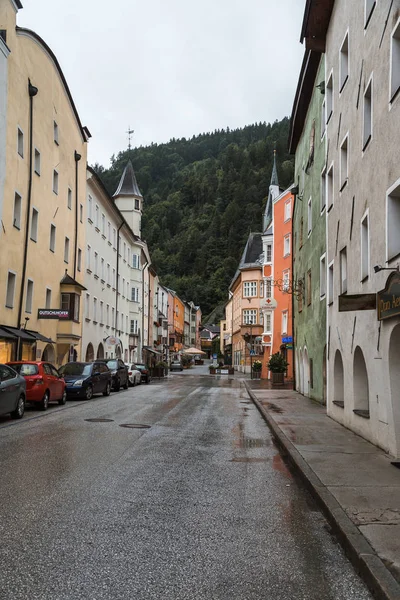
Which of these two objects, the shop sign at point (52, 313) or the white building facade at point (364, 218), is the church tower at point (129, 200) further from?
the white building facade at point (364, 218)

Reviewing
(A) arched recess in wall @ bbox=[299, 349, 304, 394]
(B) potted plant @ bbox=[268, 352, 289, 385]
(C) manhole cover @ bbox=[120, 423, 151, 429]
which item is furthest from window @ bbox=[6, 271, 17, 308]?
(B) potted plant @ bbox=[268, 352, 289, 385]

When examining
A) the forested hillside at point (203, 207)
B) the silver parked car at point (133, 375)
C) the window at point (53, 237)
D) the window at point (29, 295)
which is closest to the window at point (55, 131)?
the window at point (53, 237)

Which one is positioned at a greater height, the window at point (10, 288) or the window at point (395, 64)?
the window at point (395, 64)

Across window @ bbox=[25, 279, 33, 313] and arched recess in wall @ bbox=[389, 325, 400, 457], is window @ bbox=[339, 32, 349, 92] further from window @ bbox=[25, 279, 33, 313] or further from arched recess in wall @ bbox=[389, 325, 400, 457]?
window @ bbox=[25, 279, 33, 313]

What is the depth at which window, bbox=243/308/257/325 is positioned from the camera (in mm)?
69188

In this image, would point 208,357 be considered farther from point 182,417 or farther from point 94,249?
point 182,417

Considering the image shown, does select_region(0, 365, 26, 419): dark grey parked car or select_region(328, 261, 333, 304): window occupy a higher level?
select_region(328, 261, 333, 304): window

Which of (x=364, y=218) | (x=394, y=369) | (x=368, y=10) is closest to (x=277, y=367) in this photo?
(x=364, y=218)

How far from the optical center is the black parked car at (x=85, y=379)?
933 inches

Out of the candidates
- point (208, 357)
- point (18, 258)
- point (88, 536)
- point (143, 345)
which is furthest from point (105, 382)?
point (208, 357)

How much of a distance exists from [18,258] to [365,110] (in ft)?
57.6

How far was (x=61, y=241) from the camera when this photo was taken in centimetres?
3322

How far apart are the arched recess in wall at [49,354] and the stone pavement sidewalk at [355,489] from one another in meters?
18.3

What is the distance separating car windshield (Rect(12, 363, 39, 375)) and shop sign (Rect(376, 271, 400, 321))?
459 inches
